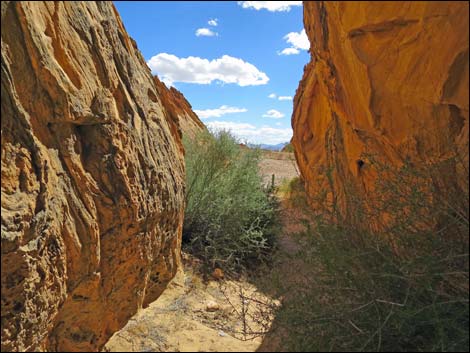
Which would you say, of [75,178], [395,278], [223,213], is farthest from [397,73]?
[223,213]

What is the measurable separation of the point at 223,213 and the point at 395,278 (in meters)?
4.12

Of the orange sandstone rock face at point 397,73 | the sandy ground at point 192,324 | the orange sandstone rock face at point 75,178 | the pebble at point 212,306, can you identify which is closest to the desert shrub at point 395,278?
the orange sandstone rock face at point 397,73

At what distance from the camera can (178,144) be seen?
511cm

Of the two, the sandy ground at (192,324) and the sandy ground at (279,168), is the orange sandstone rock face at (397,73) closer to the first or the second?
the sandy ground at (192,324)

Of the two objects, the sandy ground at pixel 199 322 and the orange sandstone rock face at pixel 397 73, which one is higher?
the orange sandstone rock face at pixel 397 73

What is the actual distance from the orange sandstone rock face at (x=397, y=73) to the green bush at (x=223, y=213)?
8.66 feet

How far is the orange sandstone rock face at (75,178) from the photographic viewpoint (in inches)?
98.3

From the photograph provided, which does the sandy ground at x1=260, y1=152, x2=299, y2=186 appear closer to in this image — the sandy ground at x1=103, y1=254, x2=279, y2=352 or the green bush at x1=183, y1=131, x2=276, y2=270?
the green bush at x1=183, y1=131, x2=276, y2=270

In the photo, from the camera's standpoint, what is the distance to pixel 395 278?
107 inches

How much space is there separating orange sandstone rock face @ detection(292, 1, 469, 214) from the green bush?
8.66 feet

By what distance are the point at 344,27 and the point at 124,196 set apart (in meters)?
2.33

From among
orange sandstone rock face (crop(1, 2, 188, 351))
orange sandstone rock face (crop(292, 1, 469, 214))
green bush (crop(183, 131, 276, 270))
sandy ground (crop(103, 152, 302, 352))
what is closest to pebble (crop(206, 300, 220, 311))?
sandy ground (crop(103, 152, 302, 352))

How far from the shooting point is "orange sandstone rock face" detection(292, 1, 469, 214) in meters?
2.68

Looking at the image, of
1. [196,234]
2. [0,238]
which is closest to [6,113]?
[0,238]
